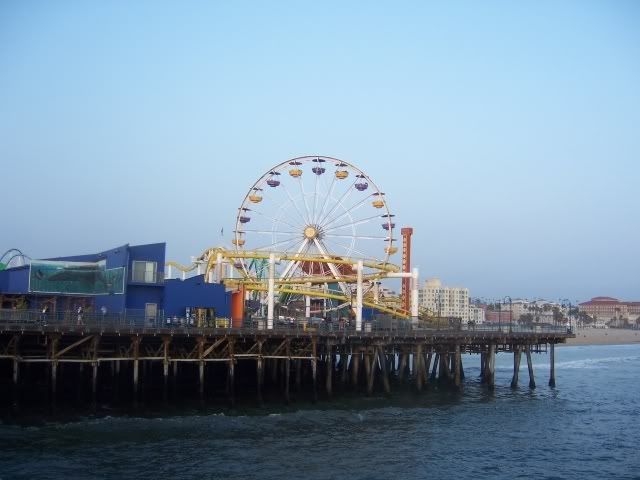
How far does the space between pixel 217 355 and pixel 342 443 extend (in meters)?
14.1

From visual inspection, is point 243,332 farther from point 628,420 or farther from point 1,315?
point 628,420

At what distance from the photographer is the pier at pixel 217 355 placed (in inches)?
1544

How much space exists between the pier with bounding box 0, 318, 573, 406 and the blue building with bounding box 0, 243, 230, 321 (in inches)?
143

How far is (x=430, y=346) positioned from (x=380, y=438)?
19165 mm

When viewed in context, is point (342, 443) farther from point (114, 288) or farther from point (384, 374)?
point (114, 288)

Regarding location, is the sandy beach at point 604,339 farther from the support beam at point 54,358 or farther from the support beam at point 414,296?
the support beam at point 54,358

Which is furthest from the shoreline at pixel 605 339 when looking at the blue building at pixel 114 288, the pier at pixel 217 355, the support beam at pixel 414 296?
the blue building at pixel 114 288

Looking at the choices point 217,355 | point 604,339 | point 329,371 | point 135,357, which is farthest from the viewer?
point 604,339

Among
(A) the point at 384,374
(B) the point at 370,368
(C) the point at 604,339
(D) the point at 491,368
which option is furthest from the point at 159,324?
(C) the point at 604,339

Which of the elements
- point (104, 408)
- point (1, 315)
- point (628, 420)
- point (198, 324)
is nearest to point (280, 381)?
point (198, 324)

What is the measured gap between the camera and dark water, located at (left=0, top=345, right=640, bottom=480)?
28406mm

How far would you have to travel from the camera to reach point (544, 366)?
80.7 m

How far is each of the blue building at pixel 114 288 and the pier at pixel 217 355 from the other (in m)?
3.62

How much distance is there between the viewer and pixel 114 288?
158ft
